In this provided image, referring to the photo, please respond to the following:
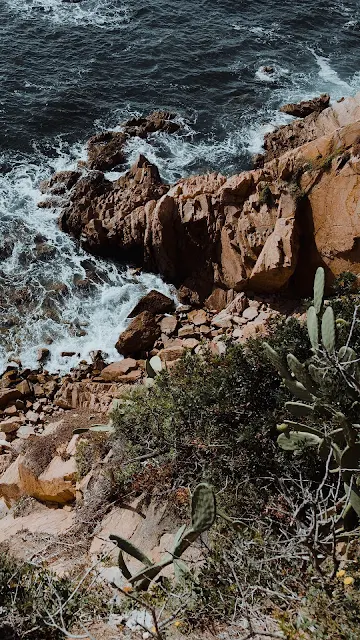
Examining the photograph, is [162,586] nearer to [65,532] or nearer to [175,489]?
[175,489]

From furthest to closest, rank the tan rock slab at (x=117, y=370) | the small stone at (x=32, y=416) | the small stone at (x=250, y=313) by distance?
the small stone at (x=250, y=313) → the tan rock slab at (x=117, y=370) → the small stone at (x=32, y=416)

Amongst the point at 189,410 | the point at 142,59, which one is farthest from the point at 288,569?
the point at 142,59

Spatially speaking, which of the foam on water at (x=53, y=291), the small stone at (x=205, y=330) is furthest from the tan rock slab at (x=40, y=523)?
the small stone at (x=205, y=330)

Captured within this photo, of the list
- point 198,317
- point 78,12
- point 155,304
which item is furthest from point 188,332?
point 78,12

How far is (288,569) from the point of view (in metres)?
5.17

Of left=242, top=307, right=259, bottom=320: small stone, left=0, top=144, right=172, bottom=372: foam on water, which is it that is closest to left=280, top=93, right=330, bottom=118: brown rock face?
left=0, top=144, right=172, bottom=372: foam on water

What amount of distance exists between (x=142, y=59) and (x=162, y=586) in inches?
1011

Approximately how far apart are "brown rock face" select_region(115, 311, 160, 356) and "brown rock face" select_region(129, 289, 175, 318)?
2.09 ft

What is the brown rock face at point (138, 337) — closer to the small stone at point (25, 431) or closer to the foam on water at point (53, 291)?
the foam on water at point (53, 291)

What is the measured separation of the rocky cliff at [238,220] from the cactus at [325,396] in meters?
7.65

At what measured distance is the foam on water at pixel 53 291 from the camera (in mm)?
14891

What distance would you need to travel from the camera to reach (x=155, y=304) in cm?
1517

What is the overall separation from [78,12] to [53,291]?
20.6m

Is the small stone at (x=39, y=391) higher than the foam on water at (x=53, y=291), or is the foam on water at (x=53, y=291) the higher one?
the foam on water at (x=53, y=291)
